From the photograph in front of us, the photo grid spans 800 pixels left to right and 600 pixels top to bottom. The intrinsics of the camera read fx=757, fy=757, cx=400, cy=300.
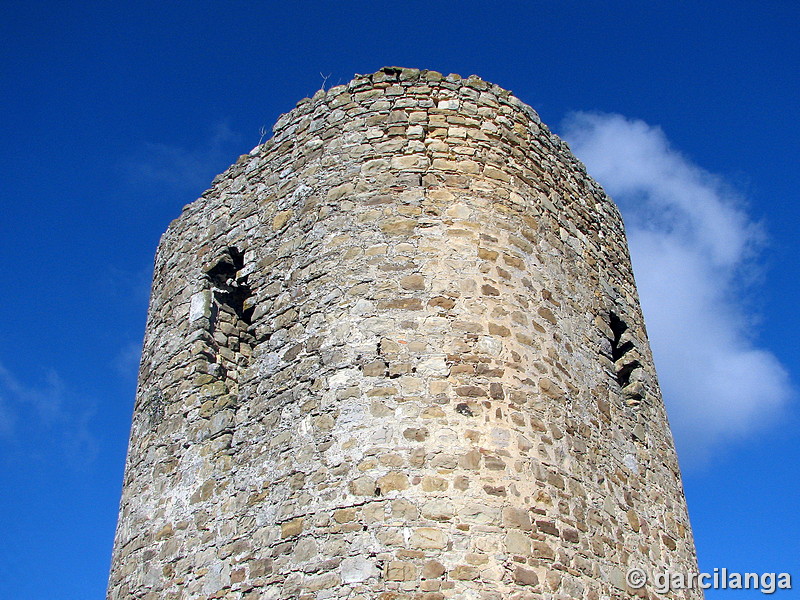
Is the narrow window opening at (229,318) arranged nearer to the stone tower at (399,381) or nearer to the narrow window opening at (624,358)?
the stone tower at (399,381)

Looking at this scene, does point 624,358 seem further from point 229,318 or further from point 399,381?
point 229,318

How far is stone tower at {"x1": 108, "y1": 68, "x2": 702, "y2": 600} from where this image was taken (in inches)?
196

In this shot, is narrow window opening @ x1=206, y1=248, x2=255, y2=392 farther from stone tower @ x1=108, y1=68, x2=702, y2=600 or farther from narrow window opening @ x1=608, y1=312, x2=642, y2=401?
narrow window opening @ x1=608, y1=312, x2=642, y2=401

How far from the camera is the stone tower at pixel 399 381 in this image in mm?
4980

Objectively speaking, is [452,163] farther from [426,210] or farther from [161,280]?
[161,280]

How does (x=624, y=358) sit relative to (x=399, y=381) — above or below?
above

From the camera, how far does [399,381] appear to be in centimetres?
534

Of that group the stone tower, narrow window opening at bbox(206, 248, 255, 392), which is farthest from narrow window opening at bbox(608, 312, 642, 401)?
narrow window opening at bbox(206, 248, 255, 392)

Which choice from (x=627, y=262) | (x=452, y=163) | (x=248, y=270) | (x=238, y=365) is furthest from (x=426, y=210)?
(x=627, y=262)

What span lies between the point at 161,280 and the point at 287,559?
12.9ft

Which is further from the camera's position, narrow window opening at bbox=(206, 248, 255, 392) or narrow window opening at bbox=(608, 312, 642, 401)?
narrow window opening at bbox=(608, 312, 642, 401)

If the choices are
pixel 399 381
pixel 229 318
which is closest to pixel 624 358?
pixel 399 381

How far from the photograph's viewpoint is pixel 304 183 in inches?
263

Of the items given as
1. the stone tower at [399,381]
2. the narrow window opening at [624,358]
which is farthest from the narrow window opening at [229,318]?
the narrow window opening at [624,358]
